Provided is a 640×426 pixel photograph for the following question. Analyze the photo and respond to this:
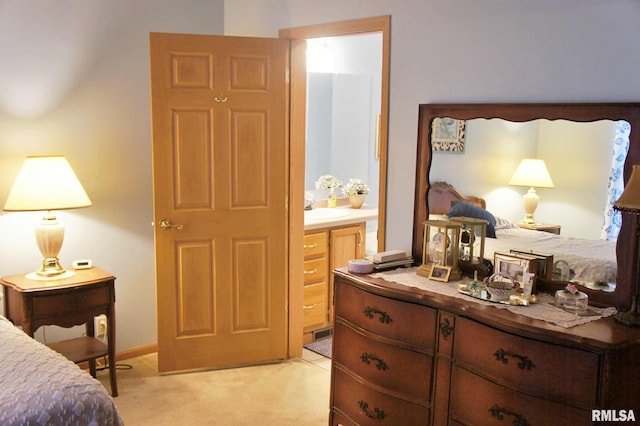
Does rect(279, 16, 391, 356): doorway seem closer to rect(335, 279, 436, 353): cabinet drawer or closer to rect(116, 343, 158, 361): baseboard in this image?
rect(335, 279, 436, 353): cabinet drawer

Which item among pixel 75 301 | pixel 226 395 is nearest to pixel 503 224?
pixel 226 395

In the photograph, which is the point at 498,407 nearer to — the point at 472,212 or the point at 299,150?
the point at 472,212

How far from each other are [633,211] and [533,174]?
1.89 feet

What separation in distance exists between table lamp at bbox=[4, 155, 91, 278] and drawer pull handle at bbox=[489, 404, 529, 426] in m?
2.37

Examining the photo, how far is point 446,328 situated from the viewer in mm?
2480

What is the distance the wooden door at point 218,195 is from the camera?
11.9ft

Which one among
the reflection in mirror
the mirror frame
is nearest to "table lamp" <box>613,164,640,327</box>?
the mirror frame

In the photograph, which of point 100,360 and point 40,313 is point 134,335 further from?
point 40,313

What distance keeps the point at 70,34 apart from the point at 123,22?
0.34 metres

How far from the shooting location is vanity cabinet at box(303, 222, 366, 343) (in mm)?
4273

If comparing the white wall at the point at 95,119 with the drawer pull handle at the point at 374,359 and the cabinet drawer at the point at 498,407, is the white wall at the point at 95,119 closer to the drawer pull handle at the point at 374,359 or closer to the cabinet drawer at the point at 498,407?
the drawer pull handle at the point at 374,359

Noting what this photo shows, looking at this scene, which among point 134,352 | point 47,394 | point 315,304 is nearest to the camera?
point 47,394

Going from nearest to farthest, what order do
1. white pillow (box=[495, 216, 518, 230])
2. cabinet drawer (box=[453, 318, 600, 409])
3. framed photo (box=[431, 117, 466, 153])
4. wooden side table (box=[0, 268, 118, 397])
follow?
1. cabinet drawer (box=[453, 318, 600, 409])
2. white pillow (box=[495, 216, 518, 230])
3. framed photo (box=[431, 117, 466, 153])
4. wooden side table (box=[0, 268, 118, 397])

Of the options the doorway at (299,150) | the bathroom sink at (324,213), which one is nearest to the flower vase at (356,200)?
the bathroom sink at (324,213)
